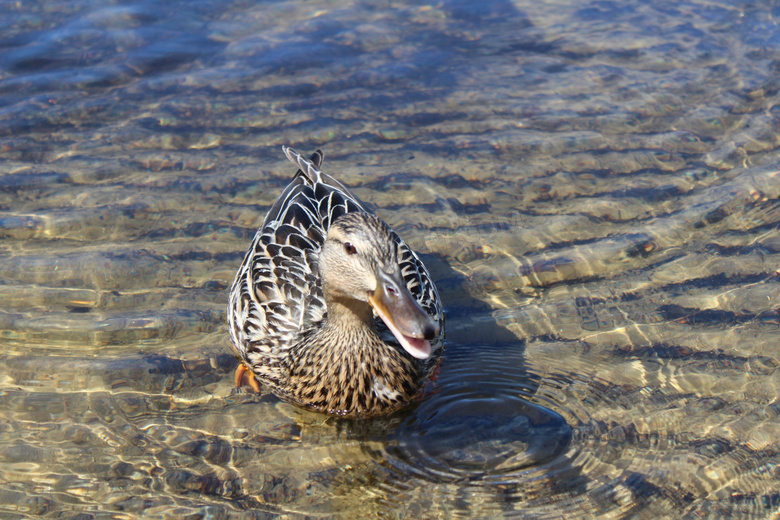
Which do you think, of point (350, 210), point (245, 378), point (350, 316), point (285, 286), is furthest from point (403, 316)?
point (350, 210)

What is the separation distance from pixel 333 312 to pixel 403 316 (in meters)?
1.02

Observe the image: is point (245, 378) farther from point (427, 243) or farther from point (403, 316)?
point (427, 243)

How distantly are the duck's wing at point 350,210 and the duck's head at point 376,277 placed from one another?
73 centimetres

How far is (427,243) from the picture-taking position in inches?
270

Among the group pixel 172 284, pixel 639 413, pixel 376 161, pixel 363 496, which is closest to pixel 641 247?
pixel 639 413

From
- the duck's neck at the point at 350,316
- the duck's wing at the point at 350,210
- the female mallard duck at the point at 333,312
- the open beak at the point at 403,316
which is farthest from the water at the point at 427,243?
the open beak at the point at 403,316

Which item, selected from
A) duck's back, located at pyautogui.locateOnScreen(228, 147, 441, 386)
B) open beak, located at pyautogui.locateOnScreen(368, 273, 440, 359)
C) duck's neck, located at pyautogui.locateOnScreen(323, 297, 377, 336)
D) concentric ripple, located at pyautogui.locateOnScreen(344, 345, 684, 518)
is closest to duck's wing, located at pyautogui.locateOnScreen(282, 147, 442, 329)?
duck's back, located at pyautogui.locateOnScreen(228, 147, 441, 386)

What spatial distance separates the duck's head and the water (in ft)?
3.24

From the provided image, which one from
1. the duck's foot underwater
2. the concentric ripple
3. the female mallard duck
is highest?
the female mallard duck

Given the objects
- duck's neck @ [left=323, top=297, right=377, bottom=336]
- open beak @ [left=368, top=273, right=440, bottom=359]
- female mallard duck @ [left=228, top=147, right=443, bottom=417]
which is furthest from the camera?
duck's neck @ [left=323, top=297, right=377, bottom=336]

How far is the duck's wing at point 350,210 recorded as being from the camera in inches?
215

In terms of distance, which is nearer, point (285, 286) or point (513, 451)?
point (513, 451)

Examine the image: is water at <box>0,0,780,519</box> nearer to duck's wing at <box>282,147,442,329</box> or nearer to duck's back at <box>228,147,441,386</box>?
duck's back at <box>228,147,441,386</box>

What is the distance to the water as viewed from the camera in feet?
14.8
